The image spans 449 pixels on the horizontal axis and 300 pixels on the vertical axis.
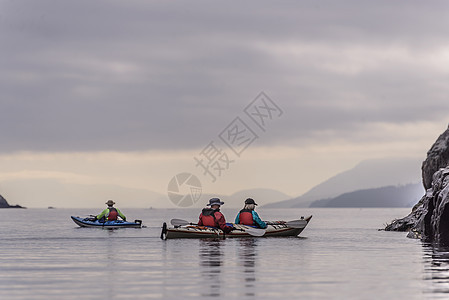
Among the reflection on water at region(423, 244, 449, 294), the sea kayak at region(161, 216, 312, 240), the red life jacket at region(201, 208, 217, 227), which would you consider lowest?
the reflection on water at region(423, 244, 449, 294)

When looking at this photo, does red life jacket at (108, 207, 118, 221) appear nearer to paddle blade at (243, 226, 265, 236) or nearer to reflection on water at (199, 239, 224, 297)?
paddle blade at (243, 226, 265, 236)

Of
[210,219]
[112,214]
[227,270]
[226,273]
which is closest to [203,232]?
[210,219]

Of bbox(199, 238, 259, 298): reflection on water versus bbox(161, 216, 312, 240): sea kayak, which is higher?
bbox(161, 216, 312, 240): sea kayak

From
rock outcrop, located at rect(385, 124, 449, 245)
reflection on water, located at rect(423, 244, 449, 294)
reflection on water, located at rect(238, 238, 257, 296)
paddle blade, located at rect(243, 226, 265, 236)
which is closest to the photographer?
reflection on water, located at rect(423, 244, 449, 294)

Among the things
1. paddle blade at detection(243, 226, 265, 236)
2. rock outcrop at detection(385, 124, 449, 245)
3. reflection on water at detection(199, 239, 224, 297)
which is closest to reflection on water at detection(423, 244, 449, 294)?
rock outcrop at detection(385, 124, 449, 245)

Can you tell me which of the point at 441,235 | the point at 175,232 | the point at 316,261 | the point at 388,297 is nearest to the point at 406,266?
the point at 316,261

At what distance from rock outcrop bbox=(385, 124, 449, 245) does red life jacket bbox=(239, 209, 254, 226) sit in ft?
32.5

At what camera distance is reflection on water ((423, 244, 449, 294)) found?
19.5m

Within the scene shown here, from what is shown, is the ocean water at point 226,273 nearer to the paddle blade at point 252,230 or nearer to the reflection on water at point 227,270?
the reflection on water at point 227,270

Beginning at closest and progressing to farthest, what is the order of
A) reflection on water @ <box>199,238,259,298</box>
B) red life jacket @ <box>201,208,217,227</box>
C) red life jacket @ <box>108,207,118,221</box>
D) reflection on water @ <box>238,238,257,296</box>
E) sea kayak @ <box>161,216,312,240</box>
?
1. reflection on water @ <box>199,238,259,298</box>
2. reflection on water @ <box>238,238,257,296</box>
3. sea kayak @ <box>161,216,312,240</box>
4. red life jacket @ <box>201,208,217,227</box>
5. red life jacket @ <box>108,207,118,221</box>

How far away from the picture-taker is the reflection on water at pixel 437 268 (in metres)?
19.5

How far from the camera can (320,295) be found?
1816 centimetres

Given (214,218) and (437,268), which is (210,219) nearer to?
(214,218)

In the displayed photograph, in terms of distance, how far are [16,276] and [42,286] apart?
132 inches
